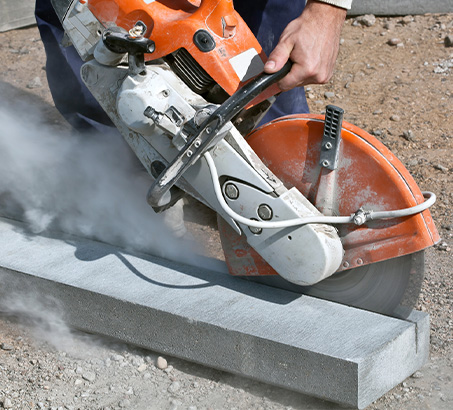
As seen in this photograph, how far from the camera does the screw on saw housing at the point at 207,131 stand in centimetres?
239

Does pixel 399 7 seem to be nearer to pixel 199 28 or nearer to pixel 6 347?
pixel 199 28

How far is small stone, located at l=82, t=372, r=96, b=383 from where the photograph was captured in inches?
103

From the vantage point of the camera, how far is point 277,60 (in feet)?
7.84

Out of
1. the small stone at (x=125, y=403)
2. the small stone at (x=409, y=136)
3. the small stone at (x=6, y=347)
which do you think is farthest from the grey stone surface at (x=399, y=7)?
the small stone at (x=125, y=403)

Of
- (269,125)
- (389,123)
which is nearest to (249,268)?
(269,125)

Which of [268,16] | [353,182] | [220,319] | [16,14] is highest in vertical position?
[353,182]

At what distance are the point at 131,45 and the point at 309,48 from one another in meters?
0.58

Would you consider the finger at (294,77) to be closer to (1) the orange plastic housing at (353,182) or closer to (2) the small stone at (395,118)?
(1) the orange plastic housing at (353,182)

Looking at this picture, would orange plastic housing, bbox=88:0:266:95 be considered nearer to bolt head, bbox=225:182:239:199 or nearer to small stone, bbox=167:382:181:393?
bolt head, bbox=225:182:239:199

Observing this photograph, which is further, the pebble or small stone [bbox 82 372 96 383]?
the pebble

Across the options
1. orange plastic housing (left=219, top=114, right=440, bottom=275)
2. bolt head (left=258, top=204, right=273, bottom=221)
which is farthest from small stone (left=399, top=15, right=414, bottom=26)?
bolt head (left=258, top=204, right=273, bottom=221)

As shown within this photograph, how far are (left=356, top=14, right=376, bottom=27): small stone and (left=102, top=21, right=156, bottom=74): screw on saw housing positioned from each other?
339 cm

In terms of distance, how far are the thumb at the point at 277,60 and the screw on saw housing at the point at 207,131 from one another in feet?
0.07

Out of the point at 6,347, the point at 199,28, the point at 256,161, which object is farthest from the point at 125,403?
the point at 199,28
